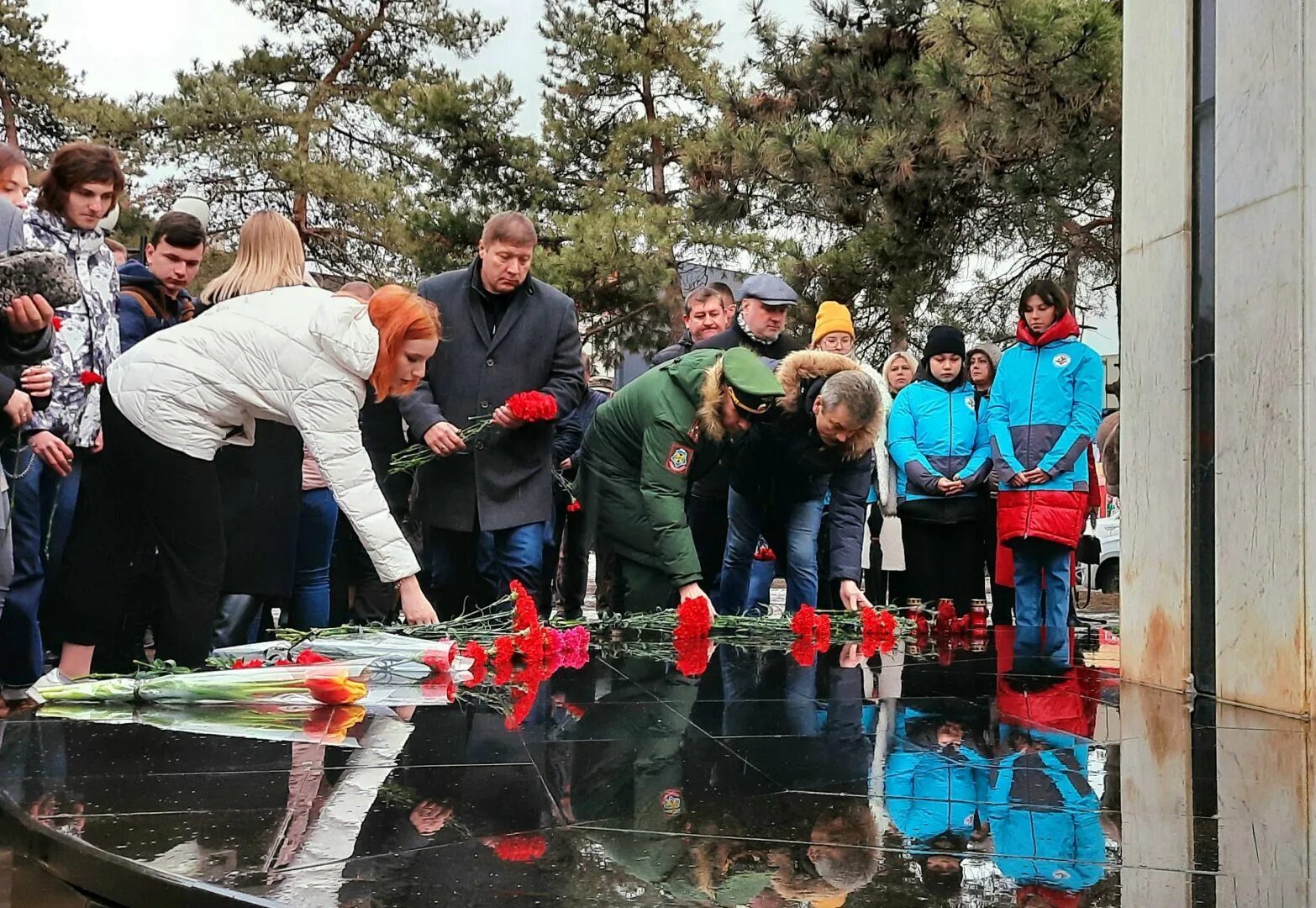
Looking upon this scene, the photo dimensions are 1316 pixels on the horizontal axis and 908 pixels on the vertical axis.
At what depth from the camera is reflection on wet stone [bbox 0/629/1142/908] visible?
2459 millimetres

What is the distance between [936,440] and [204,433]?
4235 millimetres

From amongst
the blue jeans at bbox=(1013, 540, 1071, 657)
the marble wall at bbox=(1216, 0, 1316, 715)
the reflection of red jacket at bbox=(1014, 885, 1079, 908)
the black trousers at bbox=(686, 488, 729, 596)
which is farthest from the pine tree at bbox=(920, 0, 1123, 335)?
the reflection of red jacket at bbox=(1014, 885, 1079, 908)

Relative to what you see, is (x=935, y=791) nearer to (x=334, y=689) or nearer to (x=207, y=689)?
(x=334, y=689)

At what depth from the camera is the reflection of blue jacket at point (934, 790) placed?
2.89 metres

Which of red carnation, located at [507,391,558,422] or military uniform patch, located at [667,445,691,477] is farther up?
red carnation, located at [507,391,558,422]

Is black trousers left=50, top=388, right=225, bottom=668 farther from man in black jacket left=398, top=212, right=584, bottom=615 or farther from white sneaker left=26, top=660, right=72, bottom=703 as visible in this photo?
man in black jacket left=398, top=212, right=584, bottom=615

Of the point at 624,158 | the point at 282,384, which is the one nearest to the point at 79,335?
the point at 282,384

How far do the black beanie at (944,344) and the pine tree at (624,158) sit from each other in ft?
43.8

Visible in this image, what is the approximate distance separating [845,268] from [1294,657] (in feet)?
33.6

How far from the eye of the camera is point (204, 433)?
4.67 metres

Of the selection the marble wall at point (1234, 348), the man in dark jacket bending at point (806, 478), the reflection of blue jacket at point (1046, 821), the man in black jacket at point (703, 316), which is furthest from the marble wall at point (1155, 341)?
the man in black jacket at point (703, 316)

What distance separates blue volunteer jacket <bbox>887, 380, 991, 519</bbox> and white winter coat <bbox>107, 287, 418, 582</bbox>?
3.67 metres

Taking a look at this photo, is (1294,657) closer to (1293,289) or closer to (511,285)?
(1293,289)

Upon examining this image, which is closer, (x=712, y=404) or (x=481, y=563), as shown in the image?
(x=712, y=404)
